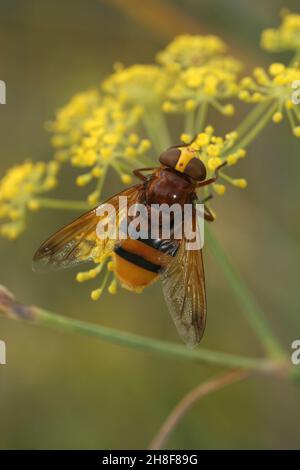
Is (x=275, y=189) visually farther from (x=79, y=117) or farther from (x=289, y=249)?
(x=79, y=117)

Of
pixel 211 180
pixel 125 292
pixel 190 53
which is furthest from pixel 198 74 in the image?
pixel 125 292

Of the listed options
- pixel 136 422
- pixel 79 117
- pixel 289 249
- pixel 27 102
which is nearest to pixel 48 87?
pixel 27 102

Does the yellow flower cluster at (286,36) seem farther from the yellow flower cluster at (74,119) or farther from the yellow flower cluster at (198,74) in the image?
the yellow flower cluster at (74,119)

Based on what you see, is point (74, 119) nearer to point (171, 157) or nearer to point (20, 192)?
point (20, 192)

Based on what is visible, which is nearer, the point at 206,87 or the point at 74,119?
the point at 206,87

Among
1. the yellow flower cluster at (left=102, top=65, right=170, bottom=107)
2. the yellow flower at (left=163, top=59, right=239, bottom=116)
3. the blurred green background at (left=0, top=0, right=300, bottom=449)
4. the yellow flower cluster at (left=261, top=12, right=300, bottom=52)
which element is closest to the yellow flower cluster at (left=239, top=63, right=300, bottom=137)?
the yellow flower at (left=163, top=59, right=239, bottom=116)

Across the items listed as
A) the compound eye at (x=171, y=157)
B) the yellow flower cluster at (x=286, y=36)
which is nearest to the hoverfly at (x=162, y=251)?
the compound eye at (x=171, y=157)
